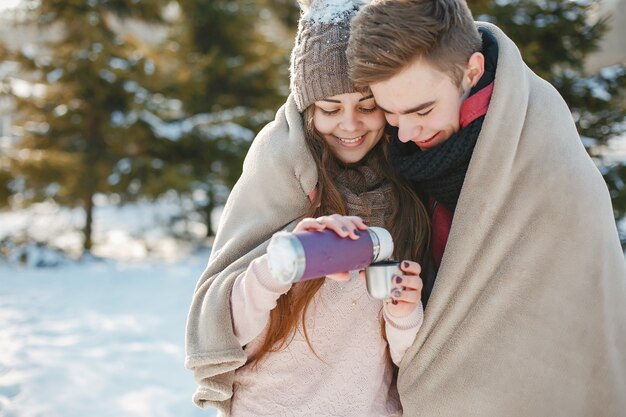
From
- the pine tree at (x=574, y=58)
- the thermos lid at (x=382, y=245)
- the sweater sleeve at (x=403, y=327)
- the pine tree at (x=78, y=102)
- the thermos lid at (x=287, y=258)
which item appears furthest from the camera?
the pine tree at (x=78, y=102)

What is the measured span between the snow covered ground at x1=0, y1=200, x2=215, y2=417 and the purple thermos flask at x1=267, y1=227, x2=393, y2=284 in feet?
7.15

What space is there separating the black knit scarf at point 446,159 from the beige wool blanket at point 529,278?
4cm

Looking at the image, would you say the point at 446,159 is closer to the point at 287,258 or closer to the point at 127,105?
the point at 287,258

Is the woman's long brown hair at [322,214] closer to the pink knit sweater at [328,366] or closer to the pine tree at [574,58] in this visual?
the pink knit sweater at [328,366]

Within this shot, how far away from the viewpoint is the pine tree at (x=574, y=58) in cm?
437

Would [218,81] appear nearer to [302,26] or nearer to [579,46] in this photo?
[579,46]

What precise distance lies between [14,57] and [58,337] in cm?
389

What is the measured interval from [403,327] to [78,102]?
6.28 metres

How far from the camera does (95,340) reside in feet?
14.2

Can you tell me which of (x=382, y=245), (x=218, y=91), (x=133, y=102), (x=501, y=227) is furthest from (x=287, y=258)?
(x=218, y=91)

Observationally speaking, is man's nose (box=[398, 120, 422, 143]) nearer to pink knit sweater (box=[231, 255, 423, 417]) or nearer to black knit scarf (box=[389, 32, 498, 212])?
black knit scarf (box=[389, 32, 498, 212])

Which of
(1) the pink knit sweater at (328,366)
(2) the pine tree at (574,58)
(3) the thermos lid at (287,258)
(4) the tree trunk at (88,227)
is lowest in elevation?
(4) the tree trunk at (88,227)

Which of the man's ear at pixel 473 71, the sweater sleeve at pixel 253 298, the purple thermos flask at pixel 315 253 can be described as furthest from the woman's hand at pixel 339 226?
the man's ear at pixel 473 71

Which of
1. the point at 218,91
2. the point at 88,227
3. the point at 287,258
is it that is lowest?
the point at 88,227
